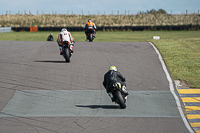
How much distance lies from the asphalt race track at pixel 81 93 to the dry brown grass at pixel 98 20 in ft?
163

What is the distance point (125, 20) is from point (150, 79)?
60020 mm

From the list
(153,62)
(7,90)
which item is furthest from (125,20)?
(7,90)

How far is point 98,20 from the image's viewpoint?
76.0 meters

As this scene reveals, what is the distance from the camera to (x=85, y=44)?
23.8 metres

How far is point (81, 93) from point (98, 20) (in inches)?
2518

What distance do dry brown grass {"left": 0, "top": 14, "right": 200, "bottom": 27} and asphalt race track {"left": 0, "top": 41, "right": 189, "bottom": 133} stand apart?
4979 centimetres

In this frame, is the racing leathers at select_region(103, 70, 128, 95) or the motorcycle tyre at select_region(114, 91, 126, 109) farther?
the racing leathers at select_region(103, 70, 128, 95)

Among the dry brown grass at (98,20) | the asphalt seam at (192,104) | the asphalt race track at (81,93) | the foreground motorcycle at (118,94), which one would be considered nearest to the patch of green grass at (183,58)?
the asphalt race track at (81,93)

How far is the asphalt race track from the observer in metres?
9.40

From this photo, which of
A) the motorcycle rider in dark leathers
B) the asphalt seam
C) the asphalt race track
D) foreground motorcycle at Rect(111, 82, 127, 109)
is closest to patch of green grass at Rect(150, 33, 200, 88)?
the asphalt race track

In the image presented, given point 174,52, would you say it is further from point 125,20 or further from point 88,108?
point 125,20

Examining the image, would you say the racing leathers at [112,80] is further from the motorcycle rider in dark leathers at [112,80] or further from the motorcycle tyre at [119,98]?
the motorcycle tyre at [119,98]

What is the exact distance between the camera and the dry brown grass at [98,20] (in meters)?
70.6

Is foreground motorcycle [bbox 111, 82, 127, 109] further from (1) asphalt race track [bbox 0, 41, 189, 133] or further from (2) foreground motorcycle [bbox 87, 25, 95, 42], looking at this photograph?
(2) foreground motorcycle [bbox 87, 25, 95, 42]
